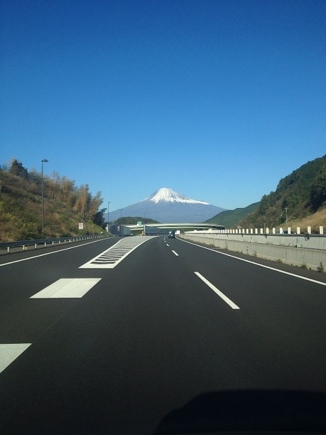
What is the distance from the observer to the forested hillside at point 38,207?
61656mm

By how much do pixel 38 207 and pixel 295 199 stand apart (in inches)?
2276

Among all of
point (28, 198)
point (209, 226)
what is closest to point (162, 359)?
point (28, 198)

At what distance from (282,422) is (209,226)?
558 feet

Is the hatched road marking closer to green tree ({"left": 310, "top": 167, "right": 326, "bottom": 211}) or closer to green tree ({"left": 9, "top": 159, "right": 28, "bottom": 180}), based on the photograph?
green tree ({"left": 310, "top": 167, "right": 326, "bottom": 211})

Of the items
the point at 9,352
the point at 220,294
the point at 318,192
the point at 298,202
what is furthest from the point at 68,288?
the point at 298,202

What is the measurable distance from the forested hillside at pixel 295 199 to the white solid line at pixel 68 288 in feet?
196

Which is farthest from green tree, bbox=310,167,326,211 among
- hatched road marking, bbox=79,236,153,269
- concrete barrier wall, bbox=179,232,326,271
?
hatched road marking, bbox=79,236,153,269

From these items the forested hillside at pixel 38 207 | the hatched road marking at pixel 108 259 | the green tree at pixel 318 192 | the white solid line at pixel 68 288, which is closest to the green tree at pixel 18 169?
the forested hillside at pixel 38 207

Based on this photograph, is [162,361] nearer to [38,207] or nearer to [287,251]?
[287,251]

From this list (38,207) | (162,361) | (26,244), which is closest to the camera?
(162,361)

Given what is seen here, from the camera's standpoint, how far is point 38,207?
278ft

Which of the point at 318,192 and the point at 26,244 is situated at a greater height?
the point at 318,192

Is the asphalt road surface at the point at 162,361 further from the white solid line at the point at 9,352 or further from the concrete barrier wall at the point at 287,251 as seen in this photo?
the concrete barrier wall at the point at 287,251

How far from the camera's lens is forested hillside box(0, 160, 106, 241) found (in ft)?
202
